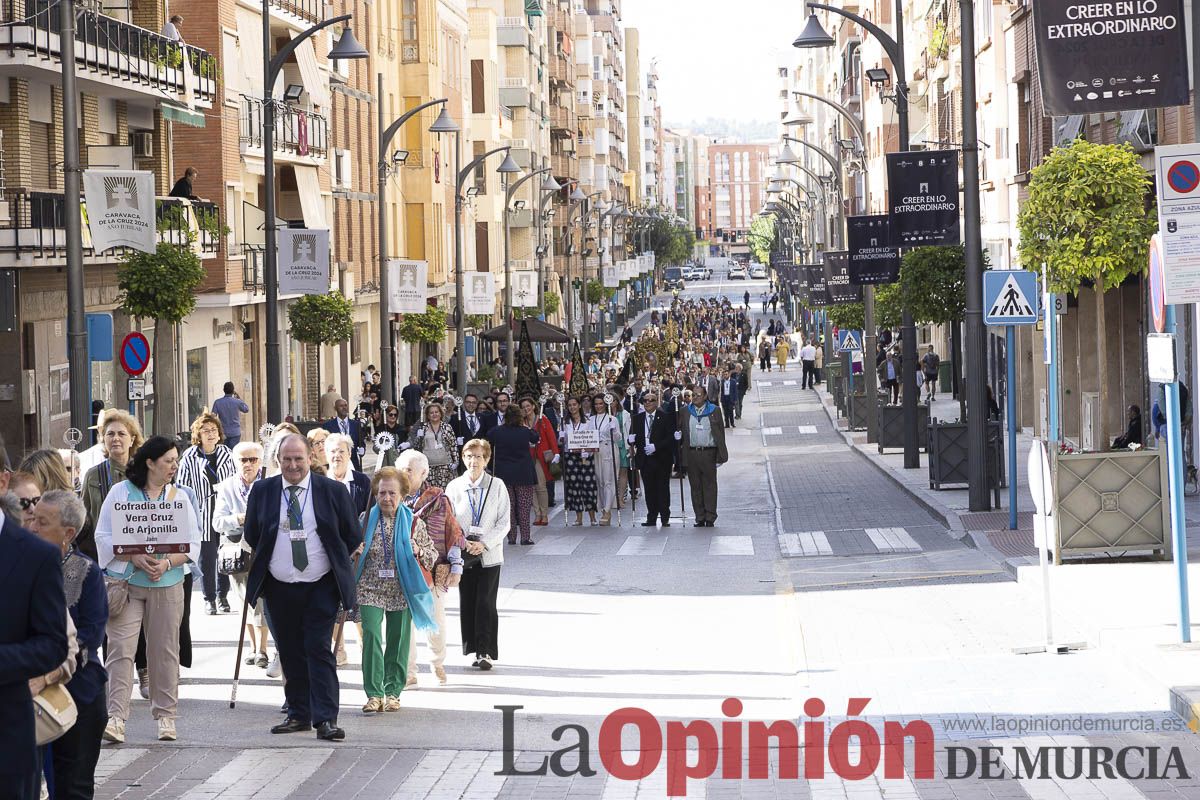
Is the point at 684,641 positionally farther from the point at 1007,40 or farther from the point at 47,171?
the point at 1007,40

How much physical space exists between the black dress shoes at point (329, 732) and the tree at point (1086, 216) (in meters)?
12.5

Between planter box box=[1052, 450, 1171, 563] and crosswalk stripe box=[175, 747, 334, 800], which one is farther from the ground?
planter box box=[1052, 450, 1171, 563]

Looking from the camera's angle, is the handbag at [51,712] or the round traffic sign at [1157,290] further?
the round traffic sign at [1157,290]

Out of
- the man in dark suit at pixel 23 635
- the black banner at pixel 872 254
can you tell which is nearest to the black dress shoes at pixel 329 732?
the man in dark suit at pixel 23 635

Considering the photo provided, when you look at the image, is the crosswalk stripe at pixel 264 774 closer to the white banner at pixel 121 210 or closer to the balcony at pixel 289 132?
the white banner at pixel 121 210

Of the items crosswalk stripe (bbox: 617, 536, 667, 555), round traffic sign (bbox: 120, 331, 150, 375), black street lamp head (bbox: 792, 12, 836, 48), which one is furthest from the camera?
black street lamp head (bbox: 792, 12, 836, 48)

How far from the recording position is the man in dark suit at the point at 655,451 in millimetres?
25438

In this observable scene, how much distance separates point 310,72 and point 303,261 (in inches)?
566

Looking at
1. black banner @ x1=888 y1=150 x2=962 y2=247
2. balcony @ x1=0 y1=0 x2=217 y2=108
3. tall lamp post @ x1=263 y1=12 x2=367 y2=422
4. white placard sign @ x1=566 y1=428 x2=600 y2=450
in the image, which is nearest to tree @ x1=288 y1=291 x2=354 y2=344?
balcony @ x1=0 y1=0 x2=217 y2=108

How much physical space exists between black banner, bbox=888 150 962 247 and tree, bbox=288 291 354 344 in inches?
754

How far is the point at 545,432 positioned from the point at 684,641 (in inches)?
437

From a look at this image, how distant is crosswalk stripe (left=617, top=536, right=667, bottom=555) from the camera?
22734 millimetres

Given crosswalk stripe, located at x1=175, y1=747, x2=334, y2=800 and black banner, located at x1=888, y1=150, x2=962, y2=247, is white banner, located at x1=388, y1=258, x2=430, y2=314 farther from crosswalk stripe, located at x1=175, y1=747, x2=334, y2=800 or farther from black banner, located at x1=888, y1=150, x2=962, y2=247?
crosswalk stripe, located at x1=175, y1=747, x2=334, y2=800

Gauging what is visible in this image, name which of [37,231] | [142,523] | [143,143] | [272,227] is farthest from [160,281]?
[142,523]
